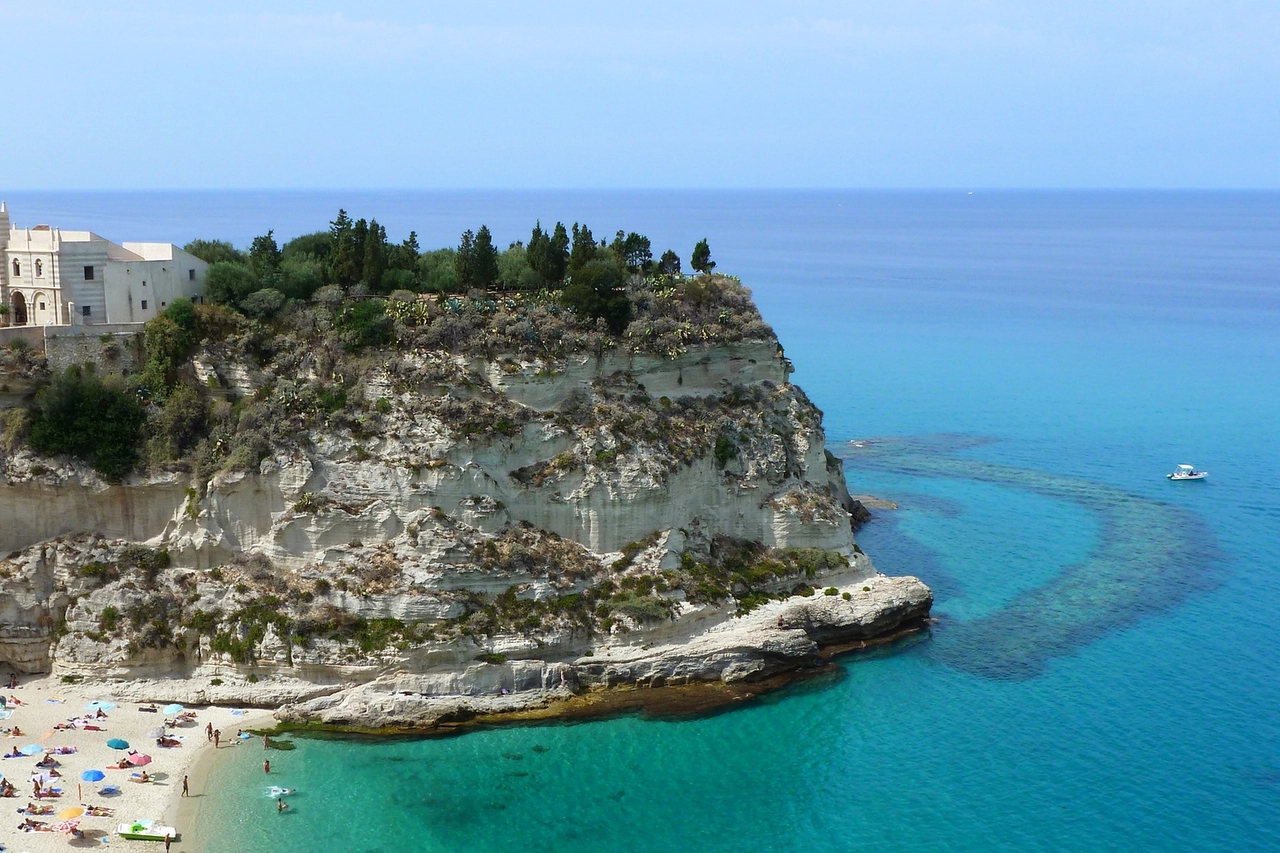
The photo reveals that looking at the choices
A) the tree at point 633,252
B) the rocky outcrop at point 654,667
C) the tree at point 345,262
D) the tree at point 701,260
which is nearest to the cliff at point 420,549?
the rocky outcrop at point 654,667

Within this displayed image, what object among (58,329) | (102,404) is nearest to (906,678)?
(102,404)

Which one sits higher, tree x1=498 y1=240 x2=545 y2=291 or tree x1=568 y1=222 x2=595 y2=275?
tree x1=568 y1=222 x2=595 y2=275

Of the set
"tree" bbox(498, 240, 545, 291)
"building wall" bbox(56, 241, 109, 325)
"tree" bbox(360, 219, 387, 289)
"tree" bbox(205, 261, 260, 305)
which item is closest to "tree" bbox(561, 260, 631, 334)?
"tree" bbox(498, 240, 545, 291)

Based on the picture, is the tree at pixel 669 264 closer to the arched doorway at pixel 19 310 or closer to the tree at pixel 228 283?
the tree at pixel 228 283

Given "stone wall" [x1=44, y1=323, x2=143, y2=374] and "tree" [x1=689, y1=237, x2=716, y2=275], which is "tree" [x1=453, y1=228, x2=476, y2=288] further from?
"stone wall" [x1=44, y1=323, x2=143, y2=374]

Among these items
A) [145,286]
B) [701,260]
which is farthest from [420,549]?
[701,260]

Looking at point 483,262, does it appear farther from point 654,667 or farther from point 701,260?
point 654,667
